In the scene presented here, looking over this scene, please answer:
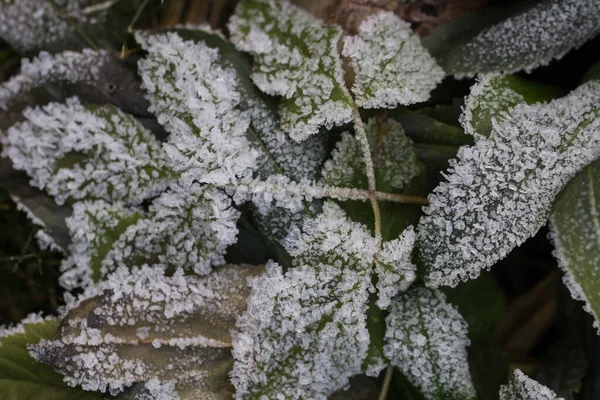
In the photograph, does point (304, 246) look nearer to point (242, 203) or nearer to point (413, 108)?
point (242, 203)

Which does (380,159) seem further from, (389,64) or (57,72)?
(57,72)

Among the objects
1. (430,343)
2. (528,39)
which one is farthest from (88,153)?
(528,39)

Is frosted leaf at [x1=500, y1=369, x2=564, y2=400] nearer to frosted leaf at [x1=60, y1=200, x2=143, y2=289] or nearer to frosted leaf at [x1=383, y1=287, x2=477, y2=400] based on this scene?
frosted leaf at [x1=383, y1=287, x2=477, y2=400]

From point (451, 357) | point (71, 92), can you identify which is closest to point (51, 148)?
point (71, 92)

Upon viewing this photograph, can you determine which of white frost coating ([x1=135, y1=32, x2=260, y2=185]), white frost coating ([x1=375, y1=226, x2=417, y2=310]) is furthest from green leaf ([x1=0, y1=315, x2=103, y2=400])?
white frost coating ([x1=375, y1=226, x2=417, y2=310])

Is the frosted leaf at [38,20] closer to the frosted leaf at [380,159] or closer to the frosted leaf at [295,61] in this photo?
the frosted leaf at [295,61]

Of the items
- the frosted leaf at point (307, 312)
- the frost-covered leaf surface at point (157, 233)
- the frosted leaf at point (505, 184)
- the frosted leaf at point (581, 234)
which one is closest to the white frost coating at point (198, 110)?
the frost-covered leaf surface at point (157, 233)
